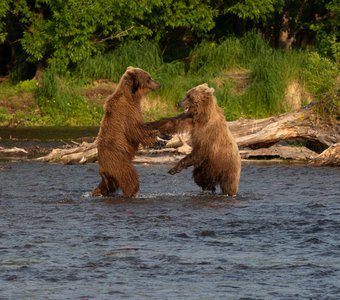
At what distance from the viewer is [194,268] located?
1013 cm

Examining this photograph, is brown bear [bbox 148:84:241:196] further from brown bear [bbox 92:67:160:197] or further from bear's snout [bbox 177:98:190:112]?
brown bear [bbox 92:67:160:197]

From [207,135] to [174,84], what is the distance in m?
14.7

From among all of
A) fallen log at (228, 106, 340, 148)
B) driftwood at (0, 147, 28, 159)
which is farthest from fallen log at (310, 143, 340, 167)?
driftwood at (0, 147, 28, 159)

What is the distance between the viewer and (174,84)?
29.0 meters

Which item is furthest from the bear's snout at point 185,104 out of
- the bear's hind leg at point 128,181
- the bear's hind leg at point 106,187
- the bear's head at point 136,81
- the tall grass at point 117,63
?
the tall grass at point 117,63

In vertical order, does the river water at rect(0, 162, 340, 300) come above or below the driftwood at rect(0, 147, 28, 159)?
above

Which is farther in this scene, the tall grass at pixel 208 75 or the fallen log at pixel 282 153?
the tall grass at pixel 208 75

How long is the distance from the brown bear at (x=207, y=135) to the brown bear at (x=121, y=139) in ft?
0.81

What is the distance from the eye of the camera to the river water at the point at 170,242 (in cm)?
945

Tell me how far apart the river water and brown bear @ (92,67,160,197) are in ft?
0.81

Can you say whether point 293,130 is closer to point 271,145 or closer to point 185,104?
point 271,145

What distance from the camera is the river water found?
945 cm

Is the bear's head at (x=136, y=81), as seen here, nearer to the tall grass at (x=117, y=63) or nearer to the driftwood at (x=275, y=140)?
the driftwood at (x=275, y=140)

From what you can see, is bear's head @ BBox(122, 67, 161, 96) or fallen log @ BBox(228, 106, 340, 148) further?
fallen log @ BBox(228, 106, 340, 148)
